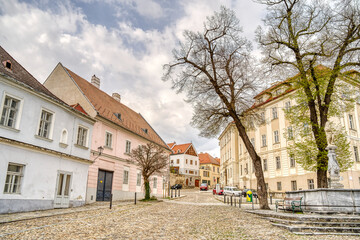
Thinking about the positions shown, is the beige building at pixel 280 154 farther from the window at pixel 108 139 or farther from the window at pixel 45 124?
the window at pixel 45 124

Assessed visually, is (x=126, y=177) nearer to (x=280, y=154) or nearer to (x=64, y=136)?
(x=64, y=136)

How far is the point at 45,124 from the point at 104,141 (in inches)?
260

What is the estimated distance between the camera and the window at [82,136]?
1773cm

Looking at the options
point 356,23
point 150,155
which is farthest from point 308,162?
point 150,155

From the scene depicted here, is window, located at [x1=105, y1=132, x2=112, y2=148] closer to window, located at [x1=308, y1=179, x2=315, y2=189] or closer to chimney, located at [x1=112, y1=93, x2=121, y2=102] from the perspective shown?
chimney, located at [x1=112, y1=93, x2=121, y2=102]

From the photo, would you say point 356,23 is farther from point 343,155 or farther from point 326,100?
point 343,155

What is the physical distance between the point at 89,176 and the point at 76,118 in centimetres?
459

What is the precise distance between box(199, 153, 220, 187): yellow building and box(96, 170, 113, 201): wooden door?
56.1 meters

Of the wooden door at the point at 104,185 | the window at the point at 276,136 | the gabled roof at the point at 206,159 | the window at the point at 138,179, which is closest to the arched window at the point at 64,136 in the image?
the wooden door at the point at 104,185

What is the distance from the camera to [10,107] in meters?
12.2

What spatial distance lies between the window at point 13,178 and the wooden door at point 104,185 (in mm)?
8015

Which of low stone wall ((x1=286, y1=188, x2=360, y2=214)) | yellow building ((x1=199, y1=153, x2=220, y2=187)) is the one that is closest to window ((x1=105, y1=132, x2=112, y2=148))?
low stone wall ((x1=286, y1=188, x2=360, y2=214))

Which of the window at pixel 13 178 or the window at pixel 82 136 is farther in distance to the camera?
the window at pixel 82 136

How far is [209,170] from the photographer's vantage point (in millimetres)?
79375
